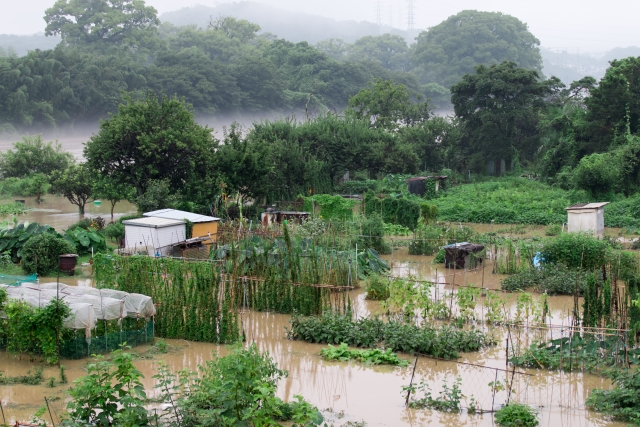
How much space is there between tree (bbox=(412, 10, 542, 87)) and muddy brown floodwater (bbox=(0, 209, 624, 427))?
250 ft

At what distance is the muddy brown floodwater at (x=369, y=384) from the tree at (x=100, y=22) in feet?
197

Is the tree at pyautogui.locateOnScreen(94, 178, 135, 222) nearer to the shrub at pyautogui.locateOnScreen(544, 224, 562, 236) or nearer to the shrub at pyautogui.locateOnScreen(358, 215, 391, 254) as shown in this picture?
the shrub at pyautogui.locateOnScreen(358, 215, 391, 254)

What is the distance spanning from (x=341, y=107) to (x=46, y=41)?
77.9m

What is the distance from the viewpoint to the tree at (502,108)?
37.1 metres

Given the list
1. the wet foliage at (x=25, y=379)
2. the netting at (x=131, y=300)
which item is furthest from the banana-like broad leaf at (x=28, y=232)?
the wet foliage at (x=25, y=379)

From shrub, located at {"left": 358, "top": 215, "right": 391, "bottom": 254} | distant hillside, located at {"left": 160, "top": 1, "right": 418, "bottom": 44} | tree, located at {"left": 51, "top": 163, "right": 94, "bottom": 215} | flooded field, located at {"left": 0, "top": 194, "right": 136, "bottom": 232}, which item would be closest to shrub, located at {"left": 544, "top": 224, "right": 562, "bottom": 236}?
shrub, located at {"left": 358, "top": 215, "right": 391, "bottom": 254}

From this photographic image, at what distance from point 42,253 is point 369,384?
10.1 meters

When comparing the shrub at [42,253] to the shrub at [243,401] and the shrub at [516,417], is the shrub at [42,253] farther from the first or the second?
the shrub at [516,417]

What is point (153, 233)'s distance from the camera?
61.8 ft

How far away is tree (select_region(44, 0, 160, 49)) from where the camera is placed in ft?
225

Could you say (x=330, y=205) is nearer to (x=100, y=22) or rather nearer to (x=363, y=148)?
(x=363, y=148)

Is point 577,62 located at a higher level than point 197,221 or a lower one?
higher

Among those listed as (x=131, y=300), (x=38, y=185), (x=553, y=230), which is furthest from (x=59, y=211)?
(x=131, y=300)

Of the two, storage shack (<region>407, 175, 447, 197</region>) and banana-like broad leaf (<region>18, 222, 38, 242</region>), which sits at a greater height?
storage shack (<region>407, 175, 447, 197</region>)
